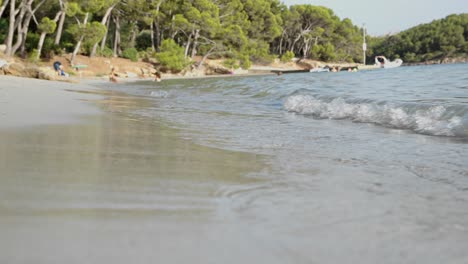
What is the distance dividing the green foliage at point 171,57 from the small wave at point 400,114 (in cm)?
2425

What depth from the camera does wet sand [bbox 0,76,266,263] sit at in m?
1.07

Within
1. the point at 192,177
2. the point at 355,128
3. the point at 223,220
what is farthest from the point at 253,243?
the point at 355,128

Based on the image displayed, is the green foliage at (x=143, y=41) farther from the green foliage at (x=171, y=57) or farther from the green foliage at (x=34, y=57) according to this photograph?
the green foliage at (x=34, y=57)

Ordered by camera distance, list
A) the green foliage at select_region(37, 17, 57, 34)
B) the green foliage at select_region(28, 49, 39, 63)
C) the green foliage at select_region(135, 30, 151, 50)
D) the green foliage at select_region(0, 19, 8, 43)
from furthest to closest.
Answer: the green foliage at select_region(135, 30, 151, 50)
the green foliage at select_region(0, 19, 8, 43)
the green foliage at select_region(28, 49, 39, 63)
the green foliage at select_region(37, 17, 57, 34)

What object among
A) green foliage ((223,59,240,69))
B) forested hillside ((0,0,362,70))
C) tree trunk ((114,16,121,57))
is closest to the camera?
forested hillside ((0,0,362,70))

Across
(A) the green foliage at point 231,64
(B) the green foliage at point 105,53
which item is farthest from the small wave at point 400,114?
(A) the green foliage at point 231,64

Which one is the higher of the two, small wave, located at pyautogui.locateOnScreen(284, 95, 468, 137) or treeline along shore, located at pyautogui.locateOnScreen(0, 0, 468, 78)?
treeline along shore, located at pyautogui.locateOnScreen(0, 0, 468, 78)

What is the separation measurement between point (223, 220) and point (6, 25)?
27061 millimetres

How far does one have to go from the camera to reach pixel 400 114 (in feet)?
16.3

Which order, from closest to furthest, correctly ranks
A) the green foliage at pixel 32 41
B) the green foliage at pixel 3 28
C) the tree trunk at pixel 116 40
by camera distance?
the green foliage at pixel 3 28
the green foliage at pixel 32 41
the tree trunk at pixel 116 40

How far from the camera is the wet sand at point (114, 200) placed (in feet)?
3.51

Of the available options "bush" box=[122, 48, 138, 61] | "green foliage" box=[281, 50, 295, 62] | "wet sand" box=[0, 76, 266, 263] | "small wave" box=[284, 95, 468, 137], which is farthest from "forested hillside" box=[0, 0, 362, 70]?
"wet sand" box=[0, 76, 266, 263]

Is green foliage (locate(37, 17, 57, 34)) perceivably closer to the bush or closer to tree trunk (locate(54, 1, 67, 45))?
tree trunk (locate(54, 1, 67, 45))

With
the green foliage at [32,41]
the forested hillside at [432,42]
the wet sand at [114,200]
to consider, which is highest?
the forested hillside at [432,42]
